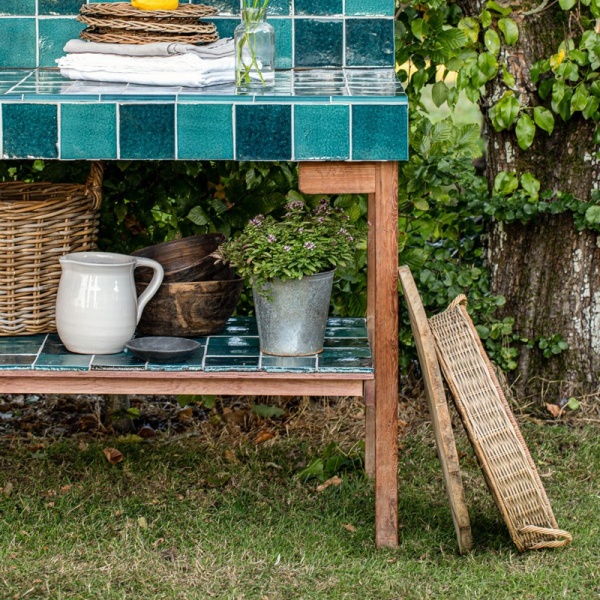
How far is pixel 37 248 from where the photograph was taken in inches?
115

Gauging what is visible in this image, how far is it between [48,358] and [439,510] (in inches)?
47.2

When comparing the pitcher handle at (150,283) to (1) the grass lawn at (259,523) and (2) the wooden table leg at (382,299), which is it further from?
(1) the grass lawn at (259,523)

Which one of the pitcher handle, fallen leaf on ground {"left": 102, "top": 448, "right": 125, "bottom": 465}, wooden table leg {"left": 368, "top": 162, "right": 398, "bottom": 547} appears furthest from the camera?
fallen leaf on ground {"left": 102, "top": 448, "right": 125, "bottom": 465}

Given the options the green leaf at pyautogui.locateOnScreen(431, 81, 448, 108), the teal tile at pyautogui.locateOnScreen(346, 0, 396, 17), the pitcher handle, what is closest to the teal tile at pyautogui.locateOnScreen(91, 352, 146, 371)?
the pitcher handle

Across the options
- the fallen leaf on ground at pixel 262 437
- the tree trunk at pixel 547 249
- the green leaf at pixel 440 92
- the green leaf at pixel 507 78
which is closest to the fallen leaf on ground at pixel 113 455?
the fallen leaf on ground at pixel 262 437

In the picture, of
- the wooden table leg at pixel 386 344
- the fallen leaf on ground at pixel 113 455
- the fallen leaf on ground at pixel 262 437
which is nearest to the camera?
the wooden table leg at pixel 386 344

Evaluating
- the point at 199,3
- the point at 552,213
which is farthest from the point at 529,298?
the point at 199,3

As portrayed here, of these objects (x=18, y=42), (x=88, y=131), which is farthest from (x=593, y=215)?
(x=18, y=42)

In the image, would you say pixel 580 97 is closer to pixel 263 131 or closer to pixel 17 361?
pixel 263 131

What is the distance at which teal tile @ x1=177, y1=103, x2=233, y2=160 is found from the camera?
2527mm

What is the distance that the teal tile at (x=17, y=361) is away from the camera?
105 inches

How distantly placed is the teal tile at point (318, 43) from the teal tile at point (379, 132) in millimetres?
805

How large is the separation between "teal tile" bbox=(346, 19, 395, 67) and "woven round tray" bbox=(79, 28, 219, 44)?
52 cm

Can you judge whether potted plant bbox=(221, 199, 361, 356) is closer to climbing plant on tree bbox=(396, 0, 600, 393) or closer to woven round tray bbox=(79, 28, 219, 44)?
woven round tray bbox=(79, 28, 219, 44)
